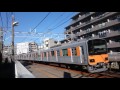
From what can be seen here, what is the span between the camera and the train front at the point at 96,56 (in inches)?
519

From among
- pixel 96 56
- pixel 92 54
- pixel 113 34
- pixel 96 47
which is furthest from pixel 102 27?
pixel 92 54

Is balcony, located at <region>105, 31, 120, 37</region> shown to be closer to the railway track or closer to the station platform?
the railway track

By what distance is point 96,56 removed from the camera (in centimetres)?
1338

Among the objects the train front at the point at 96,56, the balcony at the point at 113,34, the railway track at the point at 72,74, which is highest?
the balcony at the point at 113,34

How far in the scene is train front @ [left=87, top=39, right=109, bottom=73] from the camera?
1319 centimetres

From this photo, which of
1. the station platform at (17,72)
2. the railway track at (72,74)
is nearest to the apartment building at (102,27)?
the station platform at (17,72)

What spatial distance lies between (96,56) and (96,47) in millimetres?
680

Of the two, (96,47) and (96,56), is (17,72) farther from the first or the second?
(96,47)

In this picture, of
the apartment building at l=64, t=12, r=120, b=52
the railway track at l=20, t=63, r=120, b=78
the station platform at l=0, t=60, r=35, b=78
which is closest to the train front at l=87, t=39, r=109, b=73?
the railway track at l=20, t=63, r=120, b=78

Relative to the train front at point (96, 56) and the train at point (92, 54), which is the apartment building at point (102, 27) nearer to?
the train at point (92, 54)
